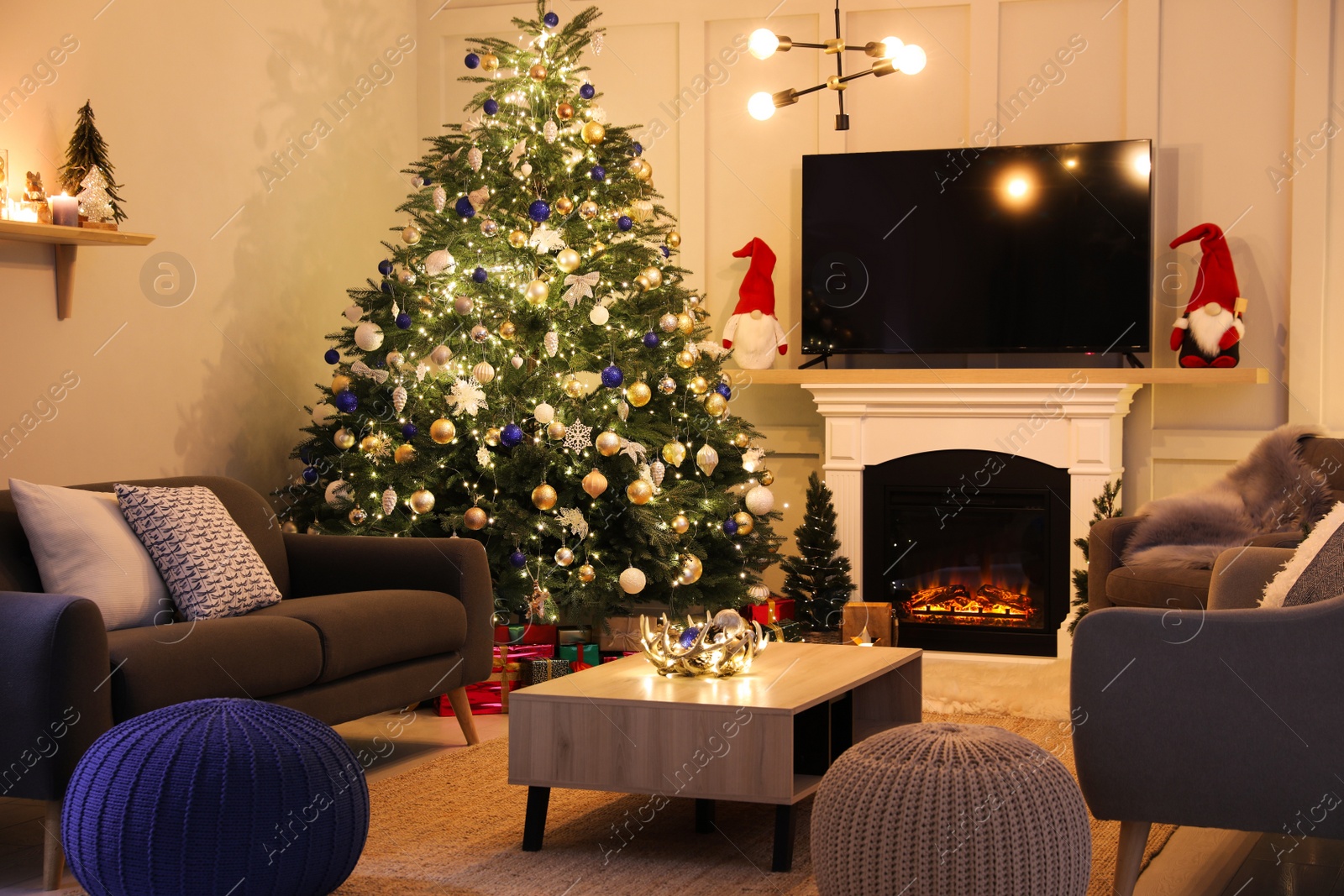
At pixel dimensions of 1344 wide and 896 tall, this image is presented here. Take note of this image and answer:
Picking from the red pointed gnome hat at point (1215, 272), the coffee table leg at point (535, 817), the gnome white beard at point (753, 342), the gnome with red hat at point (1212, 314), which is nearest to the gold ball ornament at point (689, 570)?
the gnome white beard at point (753, 342)

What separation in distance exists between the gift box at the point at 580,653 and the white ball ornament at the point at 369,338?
127 centimetres

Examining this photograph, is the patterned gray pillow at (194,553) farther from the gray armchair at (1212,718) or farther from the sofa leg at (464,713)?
the gray armchair at (1212,718)

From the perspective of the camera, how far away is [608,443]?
459 centimetres

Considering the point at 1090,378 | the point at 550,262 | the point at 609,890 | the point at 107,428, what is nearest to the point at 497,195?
the point at 550,262

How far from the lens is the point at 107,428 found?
15.0 ft

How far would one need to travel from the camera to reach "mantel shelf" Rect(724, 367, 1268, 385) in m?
5.33

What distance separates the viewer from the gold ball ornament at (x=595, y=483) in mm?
4570

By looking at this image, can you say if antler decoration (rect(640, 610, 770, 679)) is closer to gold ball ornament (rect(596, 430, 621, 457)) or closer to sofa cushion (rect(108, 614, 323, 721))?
sofa cushion (rect(108, 614, 323, 721))

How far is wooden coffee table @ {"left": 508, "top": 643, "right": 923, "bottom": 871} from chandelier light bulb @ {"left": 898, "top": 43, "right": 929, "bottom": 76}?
2.82m

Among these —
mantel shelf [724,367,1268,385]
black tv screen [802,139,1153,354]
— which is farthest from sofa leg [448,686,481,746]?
black tv screen [802,139,1153,354]

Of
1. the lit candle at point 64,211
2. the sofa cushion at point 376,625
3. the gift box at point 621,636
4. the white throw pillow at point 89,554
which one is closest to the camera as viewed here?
the white throw pillow at point 89,554

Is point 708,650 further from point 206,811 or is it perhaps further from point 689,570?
point 689,570

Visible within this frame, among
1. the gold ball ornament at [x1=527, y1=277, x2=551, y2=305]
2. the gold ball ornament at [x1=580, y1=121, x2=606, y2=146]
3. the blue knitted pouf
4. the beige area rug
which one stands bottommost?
the beige area rug

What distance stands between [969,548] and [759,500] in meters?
1.30
